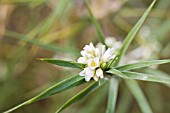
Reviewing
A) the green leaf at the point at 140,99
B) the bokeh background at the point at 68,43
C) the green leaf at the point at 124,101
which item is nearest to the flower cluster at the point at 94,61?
the green leaf at the point at 140,99

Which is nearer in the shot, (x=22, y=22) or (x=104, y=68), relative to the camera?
(x=104, y=68)

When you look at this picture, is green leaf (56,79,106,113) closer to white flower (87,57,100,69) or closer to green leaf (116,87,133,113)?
white flower (87,57,100,69)

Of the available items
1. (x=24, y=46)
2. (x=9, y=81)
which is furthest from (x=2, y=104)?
(x=24, y=46)

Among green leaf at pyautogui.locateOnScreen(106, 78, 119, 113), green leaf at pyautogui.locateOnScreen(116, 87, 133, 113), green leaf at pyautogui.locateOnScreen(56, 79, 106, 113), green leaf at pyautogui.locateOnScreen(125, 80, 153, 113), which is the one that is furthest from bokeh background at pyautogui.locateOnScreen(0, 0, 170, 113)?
green leaf at pyautogui.locateOnScreen(56, 79, 106, 113)

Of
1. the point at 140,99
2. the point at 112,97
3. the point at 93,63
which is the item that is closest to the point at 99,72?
the point at 93,63

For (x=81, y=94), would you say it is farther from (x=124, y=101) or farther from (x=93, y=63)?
(x=124, y=101)

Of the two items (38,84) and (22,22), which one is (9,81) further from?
(22,22)

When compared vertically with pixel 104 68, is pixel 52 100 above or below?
above
